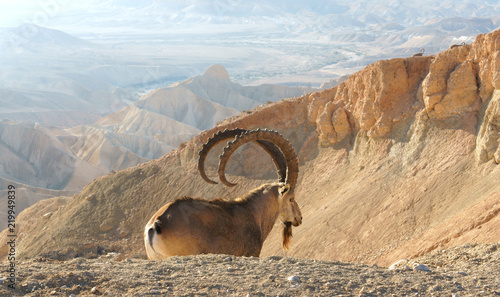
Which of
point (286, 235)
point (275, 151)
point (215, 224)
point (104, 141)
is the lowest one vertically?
point (104, 141)

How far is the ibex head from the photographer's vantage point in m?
10.5

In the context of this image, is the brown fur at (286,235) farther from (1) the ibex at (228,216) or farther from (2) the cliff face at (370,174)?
(2) the cliff face at (370,174)

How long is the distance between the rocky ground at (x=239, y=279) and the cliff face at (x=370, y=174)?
4890 millimetres

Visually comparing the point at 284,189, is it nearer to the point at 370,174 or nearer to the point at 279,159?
the point at 279,159

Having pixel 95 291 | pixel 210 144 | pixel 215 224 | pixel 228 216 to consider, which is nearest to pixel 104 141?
pixel 210 144

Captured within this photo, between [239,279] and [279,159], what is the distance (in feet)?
17.0

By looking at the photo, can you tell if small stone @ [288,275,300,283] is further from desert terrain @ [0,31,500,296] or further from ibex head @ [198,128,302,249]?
ibex head @ [198,128,302,249]

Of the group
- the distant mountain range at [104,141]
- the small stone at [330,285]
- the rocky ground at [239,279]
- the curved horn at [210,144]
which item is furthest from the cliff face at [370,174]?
the distant mountain range at [104,141]

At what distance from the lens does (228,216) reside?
1003 centimetres

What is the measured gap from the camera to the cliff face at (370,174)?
49.3 feet

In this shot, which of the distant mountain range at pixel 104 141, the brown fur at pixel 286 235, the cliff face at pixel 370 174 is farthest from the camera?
the distant mountain range at pixel 104 141

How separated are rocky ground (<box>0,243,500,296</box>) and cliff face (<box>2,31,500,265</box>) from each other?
16.0ft

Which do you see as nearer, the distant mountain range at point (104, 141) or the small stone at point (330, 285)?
the small stone at point (330, 285)

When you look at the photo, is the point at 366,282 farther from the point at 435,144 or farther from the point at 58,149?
the point at 58,149
